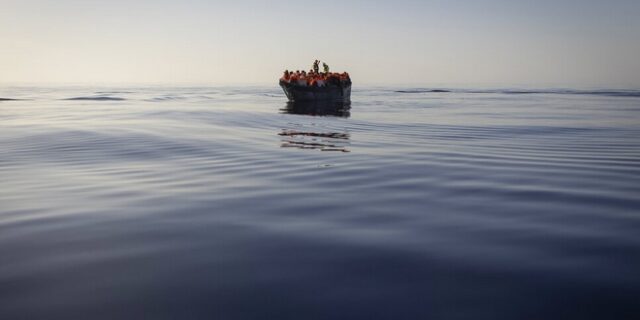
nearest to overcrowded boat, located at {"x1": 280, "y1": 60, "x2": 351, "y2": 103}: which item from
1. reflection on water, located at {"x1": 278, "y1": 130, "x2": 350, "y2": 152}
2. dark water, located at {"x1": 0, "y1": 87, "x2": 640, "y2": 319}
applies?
reflection on water, located at {"x1": 278, "y1": 130, "x2": 350, "y2": 152}

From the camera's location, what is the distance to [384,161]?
9.93m

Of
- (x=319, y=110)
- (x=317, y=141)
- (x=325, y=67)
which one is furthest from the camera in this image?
(x=325, y=67)

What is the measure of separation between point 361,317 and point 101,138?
14.4 m

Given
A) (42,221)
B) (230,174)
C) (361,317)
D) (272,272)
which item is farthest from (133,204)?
(361,317)

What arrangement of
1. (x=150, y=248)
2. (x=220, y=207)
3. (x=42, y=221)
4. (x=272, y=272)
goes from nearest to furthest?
(x=272, y=272)
(x=150, y=248)
(x=42, y=221)
(x=220, y=207)

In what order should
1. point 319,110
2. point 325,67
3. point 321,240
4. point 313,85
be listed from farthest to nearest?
point 325,67
point 313,85
point 319,110
point 321,240

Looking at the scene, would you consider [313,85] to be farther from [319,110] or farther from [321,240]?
[321,240]

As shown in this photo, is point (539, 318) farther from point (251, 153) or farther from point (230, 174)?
point (251, 153)

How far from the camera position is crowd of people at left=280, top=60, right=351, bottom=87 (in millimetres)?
45097

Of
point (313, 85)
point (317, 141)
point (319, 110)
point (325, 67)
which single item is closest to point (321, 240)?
point (317, 141)

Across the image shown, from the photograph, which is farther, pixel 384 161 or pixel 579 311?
pixel 384 161

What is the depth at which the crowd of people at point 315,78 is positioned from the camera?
45.1 metres

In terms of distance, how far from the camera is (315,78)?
45.7m

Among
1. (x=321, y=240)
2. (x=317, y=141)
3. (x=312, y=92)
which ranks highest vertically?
(x=312, y=92)
